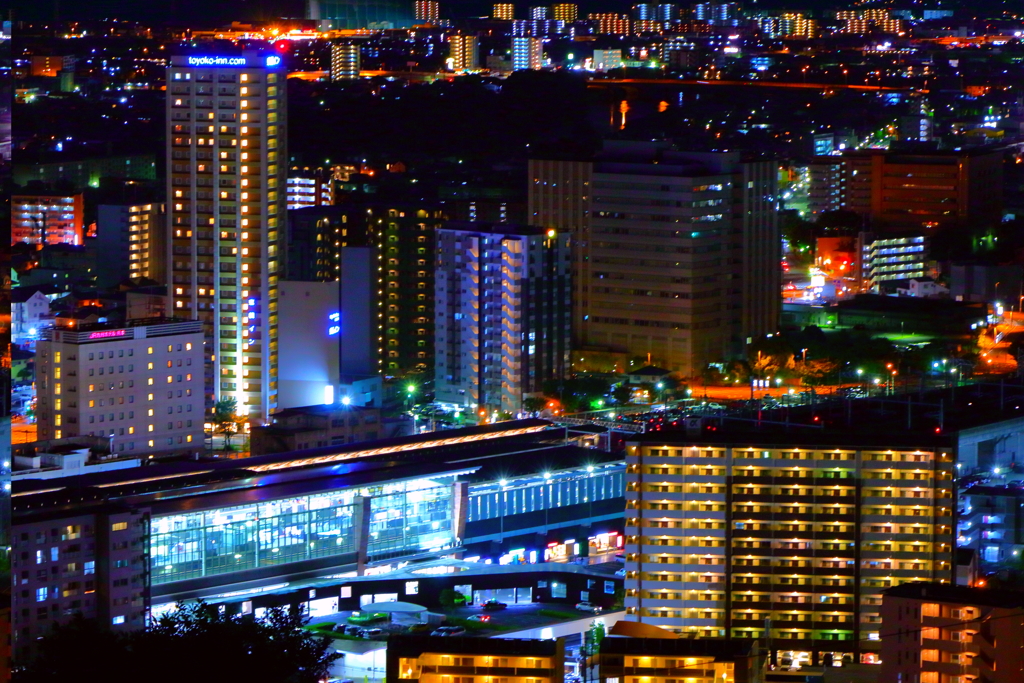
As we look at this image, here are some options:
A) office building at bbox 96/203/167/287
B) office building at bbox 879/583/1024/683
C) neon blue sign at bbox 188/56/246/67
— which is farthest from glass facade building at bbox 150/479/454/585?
office building at bbox 96/203/167/287

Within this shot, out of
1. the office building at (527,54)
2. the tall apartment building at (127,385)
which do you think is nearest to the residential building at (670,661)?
the tall apartment building at (127,385)

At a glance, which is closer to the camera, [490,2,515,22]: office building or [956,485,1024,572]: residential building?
[956,485,1024,572]: residential building

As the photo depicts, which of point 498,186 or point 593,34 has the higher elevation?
point 593,34

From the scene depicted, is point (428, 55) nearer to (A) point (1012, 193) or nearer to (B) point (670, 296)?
(A) point (1012, 193)

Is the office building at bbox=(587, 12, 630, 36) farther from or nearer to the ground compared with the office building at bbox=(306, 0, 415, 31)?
farther from the ground

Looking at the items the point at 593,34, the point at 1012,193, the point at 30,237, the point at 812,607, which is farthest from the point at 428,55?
the point at 812,607

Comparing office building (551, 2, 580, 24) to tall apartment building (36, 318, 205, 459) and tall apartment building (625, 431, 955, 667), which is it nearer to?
tall apartment building (36, 318, 205, 459)
